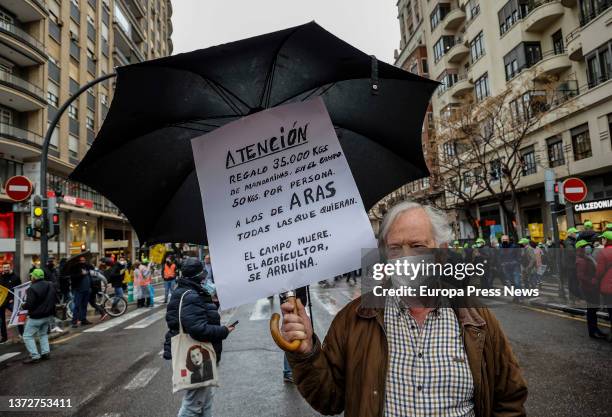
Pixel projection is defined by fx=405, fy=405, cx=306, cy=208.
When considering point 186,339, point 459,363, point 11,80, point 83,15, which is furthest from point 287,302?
point 83,15

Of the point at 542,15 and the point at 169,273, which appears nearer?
the point at 169,273

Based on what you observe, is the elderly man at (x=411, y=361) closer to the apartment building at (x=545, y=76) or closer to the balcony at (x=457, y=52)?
the apartment building at (x=545, y=76)

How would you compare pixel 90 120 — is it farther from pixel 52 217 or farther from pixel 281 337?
pixel 281 337

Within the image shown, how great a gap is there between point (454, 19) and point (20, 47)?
106 ft

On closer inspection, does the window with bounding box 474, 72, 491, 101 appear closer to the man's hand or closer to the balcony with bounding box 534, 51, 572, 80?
the balcony with bounding box 534, 51, 572, 80

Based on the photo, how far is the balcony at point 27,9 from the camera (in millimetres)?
25016

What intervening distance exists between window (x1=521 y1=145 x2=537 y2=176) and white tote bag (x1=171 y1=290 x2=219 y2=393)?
25754 millimetres

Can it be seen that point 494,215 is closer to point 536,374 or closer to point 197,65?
point 536,374

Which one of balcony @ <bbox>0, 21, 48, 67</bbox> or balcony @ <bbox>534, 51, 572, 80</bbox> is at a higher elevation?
balcony @ <bbox>0, 21, 48, 67</bbox>

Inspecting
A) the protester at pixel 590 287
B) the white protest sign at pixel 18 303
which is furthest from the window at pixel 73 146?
the protester at pixel 590 287

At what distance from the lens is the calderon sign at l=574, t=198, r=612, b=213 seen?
19369 mm

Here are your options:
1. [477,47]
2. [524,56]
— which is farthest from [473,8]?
[524,56]

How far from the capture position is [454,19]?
3462 cm

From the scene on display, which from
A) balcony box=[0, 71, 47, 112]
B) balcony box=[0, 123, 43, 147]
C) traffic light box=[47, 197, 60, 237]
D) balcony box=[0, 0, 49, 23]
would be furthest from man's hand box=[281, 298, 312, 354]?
balcony box=[0, 0, 49, 23]
